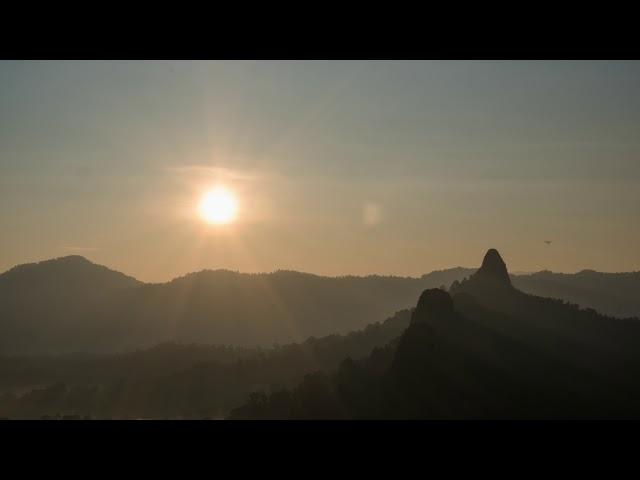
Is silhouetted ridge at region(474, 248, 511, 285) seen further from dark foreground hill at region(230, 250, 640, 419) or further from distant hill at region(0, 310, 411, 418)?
distant hill at region(0, 310, 411, 418)

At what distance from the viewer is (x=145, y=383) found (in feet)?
384

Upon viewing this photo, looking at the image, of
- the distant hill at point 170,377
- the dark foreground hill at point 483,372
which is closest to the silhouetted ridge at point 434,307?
the dark foreground hill at point 483,372

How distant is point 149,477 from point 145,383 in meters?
123

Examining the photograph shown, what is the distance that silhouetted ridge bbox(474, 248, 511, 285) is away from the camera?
77.0 meters

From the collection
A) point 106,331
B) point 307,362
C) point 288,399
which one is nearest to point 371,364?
point 288,399

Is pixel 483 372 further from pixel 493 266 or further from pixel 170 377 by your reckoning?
pixel 170 377

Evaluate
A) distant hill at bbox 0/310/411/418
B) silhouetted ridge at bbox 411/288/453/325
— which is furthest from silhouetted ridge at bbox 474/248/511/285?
silhouetted ridge at bbox 411/288/453/325

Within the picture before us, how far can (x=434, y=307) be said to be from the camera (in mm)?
59156

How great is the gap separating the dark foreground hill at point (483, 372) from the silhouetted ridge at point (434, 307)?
106 mm

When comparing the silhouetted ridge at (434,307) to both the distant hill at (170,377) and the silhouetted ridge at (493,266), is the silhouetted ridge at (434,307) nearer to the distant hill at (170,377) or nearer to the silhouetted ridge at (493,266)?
the silhouetted ridge at (493,266)

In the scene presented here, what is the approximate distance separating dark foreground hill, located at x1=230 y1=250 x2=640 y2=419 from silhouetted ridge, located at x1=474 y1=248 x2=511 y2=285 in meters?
6.84

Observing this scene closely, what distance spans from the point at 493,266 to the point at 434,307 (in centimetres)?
2202

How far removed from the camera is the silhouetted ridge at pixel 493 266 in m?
77.0
